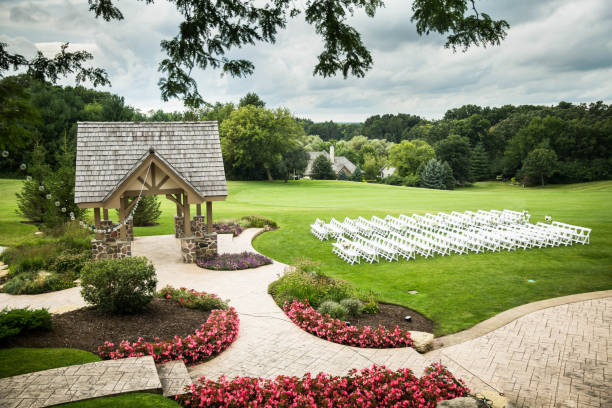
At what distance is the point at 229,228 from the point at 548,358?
58.2ft

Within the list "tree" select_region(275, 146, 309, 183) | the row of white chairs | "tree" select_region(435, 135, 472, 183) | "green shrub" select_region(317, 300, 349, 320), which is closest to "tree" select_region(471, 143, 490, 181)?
"tree" select_region(435, 135, 472, 183)

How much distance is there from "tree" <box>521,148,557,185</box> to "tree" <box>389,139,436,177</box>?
52.2 feet

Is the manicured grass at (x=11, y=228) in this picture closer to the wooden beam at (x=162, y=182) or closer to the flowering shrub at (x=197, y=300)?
the wooden beam at (x=162, y=182)

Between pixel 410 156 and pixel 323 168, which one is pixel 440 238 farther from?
pixel 410 156

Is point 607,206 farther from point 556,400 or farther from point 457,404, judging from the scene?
point 457,404

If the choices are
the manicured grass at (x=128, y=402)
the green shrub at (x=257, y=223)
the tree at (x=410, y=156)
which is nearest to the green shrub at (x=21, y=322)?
the manicured grass at (x=128, y=402)

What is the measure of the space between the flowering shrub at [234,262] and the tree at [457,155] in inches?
2350

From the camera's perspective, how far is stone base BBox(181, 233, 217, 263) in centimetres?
1630

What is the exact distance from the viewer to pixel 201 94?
794cm

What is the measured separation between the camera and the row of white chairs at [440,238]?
58.4ft

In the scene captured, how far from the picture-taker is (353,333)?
30.6 ft

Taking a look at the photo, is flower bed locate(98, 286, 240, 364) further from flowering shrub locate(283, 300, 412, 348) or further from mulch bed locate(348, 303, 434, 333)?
mulch bed locate(348, 303, 434, 333)

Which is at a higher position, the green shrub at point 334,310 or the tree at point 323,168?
the tree at point 323,168

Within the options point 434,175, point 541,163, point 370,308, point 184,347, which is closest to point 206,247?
point 370,308
